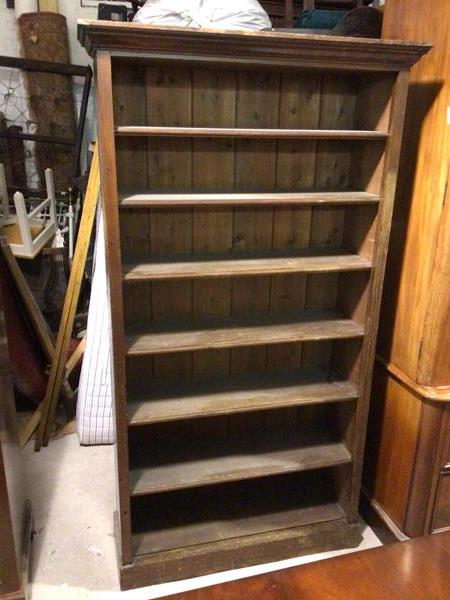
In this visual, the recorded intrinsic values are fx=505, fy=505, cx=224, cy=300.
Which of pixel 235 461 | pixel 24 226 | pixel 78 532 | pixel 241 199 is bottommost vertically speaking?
pixel 78 532

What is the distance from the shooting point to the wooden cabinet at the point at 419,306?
1662 millimetres

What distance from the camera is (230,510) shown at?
2109 millimetres

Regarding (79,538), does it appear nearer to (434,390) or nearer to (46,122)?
(434,390)

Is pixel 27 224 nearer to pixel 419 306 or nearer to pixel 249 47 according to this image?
pixel 249 47

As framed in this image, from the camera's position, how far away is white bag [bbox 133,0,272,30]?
5.01ft

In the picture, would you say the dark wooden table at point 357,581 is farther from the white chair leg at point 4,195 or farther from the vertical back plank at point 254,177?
the white chair leg at point 4,195

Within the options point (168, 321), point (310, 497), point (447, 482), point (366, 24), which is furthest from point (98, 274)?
point (447, 482)

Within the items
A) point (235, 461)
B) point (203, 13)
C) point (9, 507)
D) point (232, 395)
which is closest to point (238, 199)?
point (203, 13)

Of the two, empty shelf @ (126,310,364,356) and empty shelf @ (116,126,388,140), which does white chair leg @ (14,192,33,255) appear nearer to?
empty shelf @ (126,310,364,356)

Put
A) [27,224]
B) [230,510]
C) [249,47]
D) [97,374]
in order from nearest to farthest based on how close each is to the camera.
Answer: [249,47]
[230,510]
[97,374]
[27,224]

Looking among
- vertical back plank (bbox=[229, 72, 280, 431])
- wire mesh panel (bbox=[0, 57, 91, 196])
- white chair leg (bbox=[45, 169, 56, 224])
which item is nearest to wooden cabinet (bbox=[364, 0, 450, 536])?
vertical back plank (bbox=[229, 72, 280, 431])

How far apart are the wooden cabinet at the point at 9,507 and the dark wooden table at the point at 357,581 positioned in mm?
870

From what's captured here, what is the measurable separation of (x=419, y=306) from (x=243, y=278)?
0.66 metres

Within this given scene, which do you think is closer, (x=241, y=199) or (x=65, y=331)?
(x=241, y=199)
